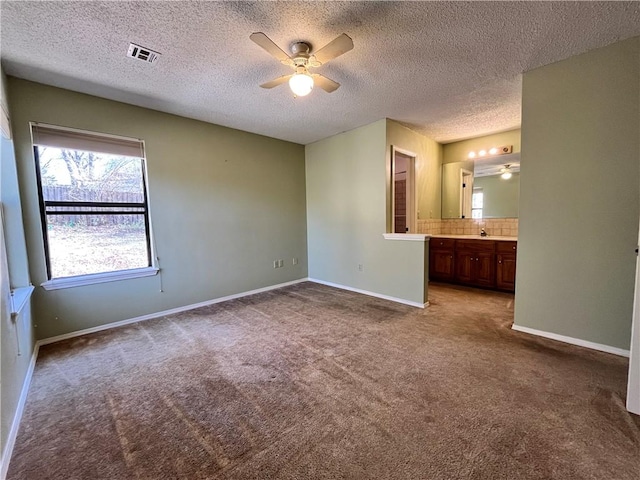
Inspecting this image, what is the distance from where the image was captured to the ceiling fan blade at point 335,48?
186 centimetres

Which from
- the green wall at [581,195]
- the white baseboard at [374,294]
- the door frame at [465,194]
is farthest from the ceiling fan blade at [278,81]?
the door frame at [465,194]

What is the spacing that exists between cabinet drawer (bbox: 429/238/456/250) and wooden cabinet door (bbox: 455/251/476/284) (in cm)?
20

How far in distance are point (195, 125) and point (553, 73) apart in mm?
4265

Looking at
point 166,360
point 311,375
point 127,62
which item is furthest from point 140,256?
point 311,375

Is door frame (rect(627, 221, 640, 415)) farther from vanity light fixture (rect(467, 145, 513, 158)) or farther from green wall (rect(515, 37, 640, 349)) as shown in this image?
vanity light fixture (rect(467, 145, 513, 158))

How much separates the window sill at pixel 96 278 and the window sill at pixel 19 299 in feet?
0.67

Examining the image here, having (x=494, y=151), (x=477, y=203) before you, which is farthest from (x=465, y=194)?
(x=494, y=151)

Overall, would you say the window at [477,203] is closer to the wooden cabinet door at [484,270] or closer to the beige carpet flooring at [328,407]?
the wooden cabinet door at [484,270]

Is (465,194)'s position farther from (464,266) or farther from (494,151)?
(464,266)

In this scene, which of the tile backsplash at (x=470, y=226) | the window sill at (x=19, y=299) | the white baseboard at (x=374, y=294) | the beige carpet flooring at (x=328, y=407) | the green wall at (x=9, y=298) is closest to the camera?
the beige carpet flooring at (x=328, y=407)

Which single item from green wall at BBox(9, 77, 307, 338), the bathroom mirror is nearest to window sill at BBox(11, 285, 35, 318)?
green wall at BBox(9, 77, 307, 338)

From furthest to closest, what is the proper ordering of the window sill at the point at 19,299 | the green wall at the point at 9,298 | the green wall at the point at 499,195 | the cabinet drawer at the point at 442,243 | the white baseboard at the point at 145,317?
1. the cabinet drawer at the point at 442,243
2. the green wall at the point at 499,195
3. the white baseboard at the point at 145,317
4. the window sill at the point at 19,299
5. the green wall at the point at 9,298

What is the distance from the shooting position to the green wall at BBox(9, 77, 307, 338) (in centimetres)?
283

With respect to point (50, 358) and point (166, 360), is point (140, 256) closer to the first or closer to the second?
point (50, 358)
